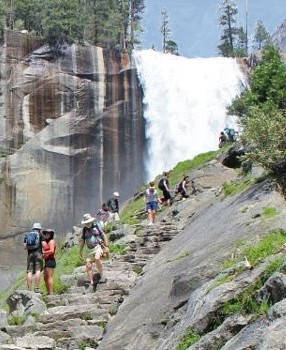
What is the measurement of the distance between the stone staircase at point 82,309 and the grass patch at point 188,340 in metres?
3.19

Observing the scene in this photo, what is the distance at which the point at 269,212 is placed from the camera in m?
12.6

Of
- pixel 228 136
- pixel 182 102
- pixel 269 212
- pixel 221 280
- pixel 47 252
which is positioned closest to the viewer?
pixel 221 280

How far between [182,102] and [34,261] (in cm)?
3252

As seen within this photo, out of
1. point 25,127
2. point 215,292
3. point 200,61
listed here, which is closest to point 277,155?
point 215,292

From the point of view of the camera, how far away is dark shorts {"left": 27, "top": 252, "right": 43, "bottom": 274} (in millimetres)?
14641

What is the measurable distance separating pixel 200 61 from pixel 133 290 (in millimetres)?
37043

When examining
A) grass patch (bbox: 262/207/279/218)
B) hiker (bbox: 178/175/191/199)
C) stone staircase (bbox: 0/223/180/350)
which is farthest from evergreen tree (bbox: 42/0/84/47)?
grass patch (bbox: 262/207/279/218)

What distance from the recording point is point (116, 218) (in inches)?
971

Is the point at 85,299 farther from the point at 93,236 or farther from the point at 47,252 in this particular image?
the point at 93,236

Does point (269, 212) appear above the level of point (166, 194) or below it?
above

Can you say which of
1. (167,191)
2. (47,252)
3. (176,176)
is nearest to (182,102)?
(176,176)

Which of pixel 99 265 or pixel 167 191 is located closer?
pixel 99 265

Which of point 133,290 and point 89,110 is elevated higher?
point 89,110

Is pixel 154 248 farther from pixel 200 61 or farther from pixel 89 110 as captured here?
pixel 200 61
